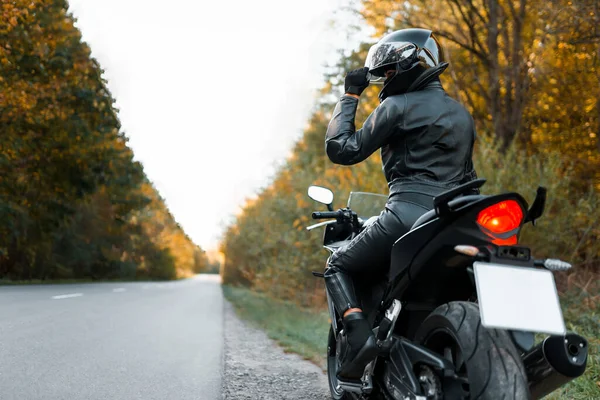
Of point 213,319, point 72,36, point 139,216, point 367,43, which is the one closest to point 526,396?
point 213,319

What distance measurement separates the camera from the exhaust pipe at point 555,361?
2230 millimetres

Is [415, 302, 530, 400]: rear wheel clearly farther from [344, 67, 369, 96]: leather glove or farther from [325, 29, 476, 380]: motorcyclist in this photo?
[344, 67, 369, 96]: leather glove

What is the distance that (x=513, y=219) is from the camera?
2395 mm

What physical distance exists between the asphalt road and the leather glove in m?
2.42

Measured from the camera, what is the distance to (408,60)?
10.1 ft

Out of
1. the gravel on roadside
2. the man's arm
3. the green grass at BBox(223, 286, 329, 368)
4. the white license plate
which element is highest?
the man's arm

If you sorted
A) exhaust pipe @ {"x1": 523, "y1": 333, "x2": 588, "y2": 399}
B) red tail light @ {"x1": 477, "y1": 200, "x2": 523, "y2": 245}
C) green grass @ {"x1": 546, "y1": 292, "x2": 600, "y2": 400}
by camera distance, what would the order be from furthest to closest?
green grass @ {"x1": 546, "y1": 292, "x2": 600, "y2": 400}, red tail light @ {"x1": 477, "y1": 200, "x2": 523, "y2": 245}, exhaust pipe @ {"x1": 523, "y1": 333, "x2": 588, "y2": 399}

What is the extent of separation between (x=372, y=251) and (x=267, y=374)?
9.22 ft

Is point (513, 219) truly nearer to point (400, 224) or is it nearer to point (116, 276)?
point (400, 224)

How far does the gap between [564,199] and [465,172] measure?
6708 millimetres

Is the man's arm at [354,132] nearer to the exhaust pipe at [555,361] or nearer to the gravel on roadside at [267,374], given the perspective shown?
the exhaust pipe at [555,361]

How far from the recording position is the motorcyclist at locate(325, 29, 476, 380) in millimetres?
2916

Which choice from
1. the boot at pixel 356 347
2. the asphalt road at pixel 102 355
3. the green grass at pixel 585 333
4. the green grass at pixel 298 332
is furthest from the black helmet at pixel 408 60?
the green grass at pixel 298 332

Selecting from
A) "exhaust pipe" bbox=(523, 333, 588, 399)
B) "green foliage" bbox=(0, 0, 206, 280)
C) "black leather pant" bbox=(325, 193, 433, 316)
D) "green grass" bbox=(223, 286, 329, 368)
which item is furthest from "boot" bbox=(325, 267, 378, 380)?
"green foliage" bbox=(0, 0, 206, 280)
